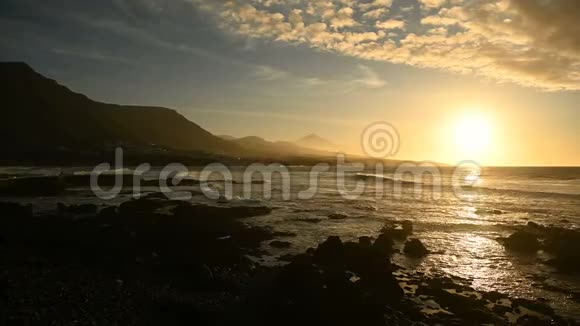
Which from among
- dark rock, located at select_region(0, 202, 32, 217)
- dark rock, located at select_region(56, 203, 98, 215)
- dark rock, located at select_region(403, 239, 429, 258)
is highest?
dark rock, located at select_region(0, 202, 32, 217)

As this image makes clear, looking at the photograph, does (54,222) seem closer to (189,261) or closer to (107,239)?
Result: (107,239)

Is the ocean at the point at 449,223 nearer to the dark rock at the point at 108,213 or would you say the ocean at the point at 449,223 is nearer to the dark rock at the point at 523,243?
the dark rock at the point at 523,243

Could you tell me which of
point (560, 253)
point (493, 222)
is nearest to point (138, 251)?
point (560, 253)

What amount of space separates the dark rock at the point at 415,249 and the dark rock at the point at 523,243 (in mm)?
8162

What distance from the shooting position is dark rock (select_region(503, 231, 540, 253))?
102 ft

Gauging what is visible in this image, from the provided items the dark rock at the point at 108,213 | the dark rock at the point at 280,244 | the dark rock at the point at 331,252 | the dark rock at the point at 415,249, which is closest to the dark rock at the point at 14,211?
the dark rock at the point at 108,213

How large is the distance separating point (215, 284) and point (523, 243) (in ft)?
84.5

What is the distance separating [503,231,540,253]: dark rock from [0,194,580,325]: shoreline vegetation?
15cm

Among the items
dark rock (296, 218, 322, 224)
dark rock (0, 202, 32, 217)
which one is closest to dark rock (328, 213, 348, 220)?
dark rock (296, 218, 322, 224)

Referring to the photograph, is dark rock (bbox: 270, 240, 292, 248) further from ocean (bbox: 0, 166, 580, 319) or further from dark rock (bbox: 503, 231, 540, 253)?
dark rock (bbox: 503, 231, 540, 253)

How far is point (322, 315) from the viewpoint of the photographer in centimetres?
1605

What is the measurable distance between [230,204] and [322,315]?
1408 inches

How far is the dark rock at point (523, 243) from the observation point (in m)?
31.1

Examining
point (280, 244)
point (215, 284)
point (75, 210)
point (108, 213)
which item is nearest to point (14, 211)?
point (75, 210)
